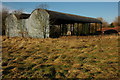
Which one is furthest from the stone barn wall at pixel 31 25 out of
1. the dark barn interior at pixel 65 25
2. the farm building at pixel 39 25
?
the dark barn interior at pixel 65 25

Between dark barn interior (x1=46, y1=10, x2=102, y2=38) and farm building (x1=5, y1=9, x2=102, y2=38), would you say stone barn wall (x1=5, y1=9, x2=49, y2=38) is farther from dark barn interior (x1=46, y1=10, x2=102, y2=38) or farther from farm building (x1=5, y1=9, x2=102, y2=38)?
dark barn interior (x1=46, y1=10, x2=102, y2=38)

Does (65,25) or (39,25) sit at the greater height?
(65,25)

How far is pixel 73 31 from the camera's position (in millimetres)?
22500

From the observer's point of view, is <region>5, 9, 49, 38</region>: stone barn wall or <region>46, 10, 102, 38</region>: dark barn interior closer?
<region>5, 9, 49, 38</region>: stone barn wall

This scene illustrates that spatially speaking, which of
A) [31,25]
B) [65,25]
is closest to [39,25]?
[31,25]

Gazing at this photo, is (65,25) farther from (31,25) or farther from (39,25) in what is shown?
(31,25)

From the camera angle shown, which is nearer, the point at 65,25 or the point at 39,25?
the point at 39,25

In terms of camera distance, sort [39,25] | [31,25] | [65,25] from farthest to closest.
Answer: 1. [65,25]
2. [31,25]
3. [39,25]

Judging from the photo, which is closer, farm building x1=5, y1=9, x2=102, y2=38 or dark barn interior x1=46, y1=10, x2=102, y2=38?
farm building x1=5, y1=9, x2=102, y2=38

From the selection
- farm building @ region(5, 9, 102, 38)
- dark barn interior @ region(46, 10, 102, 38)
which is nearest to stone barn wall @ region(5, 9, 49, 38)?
farm building @ region(5, 9, 102, 38)

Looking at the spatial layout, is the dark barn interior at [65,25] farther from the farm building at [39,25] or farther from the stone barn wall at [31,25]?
the stone barn wall at [31,25]

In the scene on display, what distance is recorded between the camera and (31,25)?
18188mm

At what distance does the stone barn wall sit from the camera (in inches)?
648

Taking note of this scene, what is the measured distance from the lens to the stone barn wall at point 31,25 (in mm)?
16453
